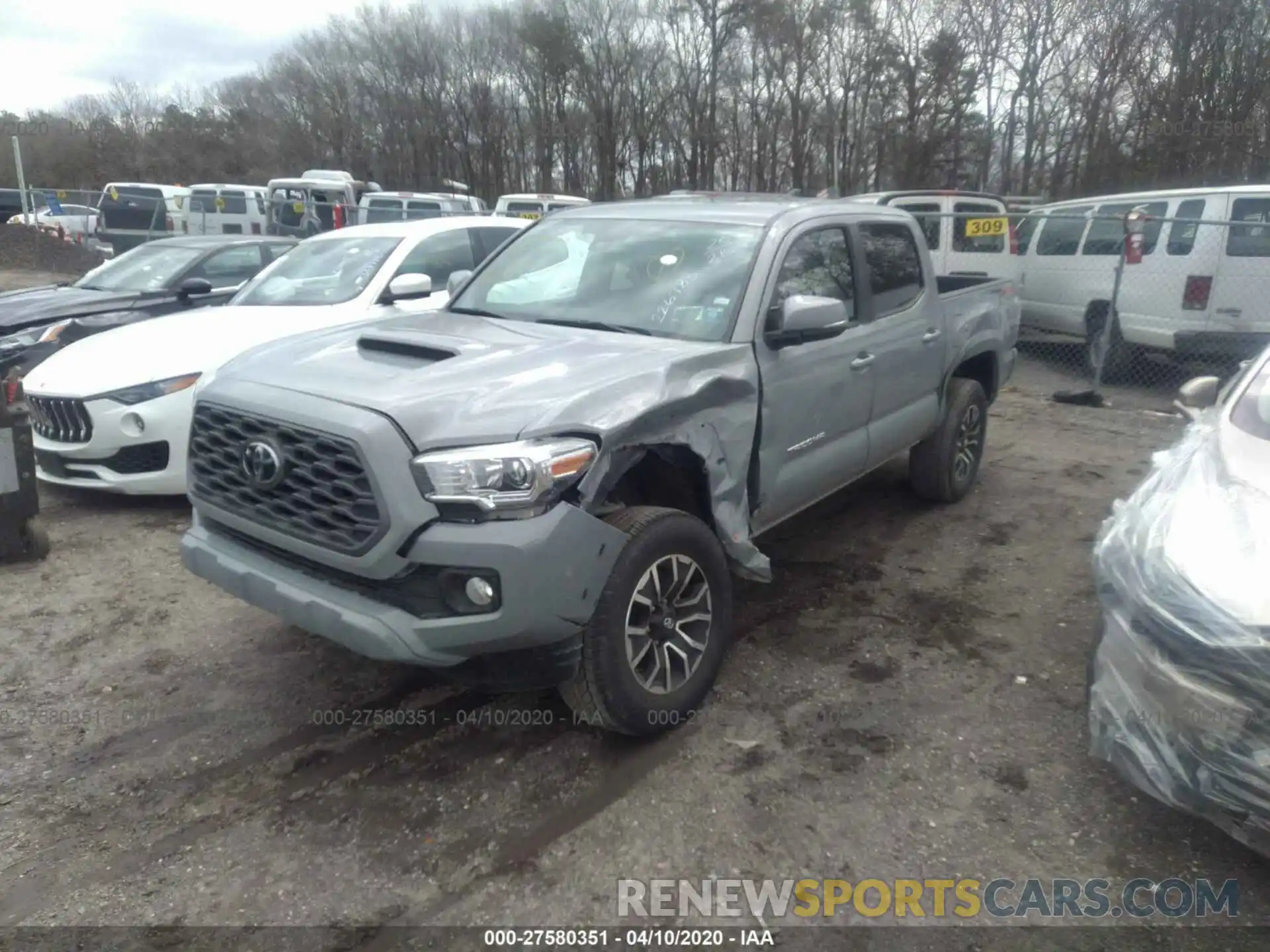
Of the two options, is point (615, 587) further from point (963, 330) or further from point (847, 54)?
point (847, 54)

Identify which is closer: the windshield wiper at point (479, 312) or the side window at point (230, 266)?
the windshield wiper at point (479, 312)

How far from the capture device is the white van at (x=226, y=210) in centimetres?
2248

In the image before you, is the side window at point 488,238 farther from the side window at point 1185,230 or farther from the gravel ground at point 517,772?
the side window at point 1185,230

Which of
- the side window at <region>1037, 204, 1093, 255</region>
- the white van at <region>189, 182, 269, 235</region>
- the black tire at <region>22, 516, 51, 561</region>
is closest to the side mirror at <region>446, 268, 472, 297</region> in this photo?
the black tire at <region>22, 516, 51, 561</region>

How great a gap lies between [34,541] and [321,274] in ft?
9.12

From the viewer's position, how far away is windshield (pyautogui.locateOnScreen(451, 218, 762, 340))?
154 inches

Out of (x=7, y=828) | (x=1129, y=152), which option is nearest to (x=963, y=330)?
(x=7, y=828)

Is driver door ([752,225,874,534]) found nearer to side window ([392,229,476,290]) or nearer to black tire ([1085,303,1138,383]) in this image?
side window ([392,229,476,290])

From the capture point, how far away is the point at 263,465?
3109 millimetres

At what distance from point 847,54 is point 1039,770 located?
3157 centimetres

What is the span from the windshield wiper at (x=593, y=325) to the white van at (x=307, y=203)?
15.3 metres

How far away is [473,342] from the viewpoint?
363cm

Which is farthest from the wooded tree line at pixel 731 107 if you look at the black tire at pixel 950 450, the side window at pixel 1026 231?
the black tire at pixel 950 450

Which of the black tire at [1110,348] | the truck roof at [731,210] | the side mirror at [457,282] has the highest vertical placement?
the truck roof at [731,210]
